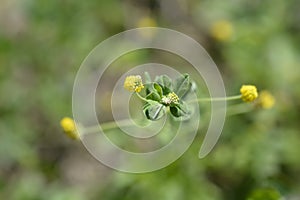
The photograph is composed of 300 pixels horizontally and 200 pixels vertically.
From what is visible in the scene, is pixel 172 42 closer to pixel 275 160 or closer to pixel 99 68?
pixel 99 68

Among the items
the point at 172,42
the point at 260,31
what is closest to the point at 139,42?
the point at 172,42

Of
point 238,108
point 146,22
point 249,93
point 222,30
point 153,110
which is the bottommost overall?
point 153,110

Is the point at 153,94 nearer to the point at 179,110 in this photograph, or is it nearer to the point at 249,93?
the point at 179,110

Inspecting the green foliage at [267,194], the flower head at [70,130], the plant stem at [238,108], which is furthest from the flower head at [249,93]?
the plant stem at [238,108]

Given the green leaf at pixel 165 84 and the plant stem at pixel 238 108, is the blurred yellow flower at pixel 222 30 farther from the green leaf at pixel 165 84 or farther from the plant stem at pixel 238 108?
the green leaf at pixel 165 84

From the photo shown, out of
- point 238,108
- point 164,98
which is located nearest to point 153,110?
point 164,98

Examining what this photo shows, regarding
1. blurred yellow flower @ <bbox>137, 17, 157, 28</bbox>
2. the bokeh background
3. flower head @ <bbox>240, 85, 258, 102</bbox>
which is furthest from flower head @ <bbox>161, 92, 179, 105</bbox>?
blurred yellow flower @ <bbox>137, 17, 157, 28</bbox>

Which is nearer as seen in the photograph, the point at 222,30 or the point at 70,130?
the point at 70,130

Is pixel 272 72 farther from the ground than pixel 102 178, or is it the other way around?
pixel 272 72
